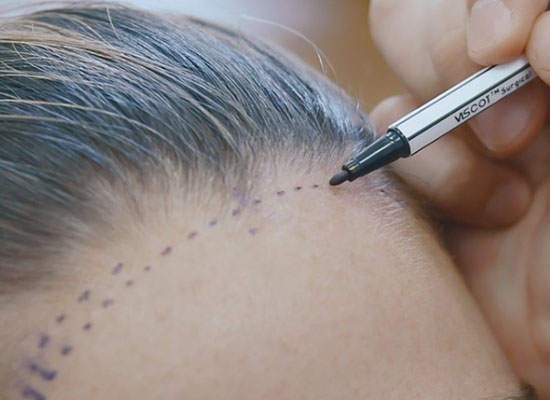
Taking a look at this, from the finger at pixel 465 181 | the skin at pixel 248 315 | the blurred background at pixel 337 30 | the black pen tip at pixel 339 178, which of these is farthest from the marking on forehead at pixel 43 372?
the blurred background at pixel 337 30

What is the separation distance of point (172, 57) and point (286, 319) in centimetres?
28

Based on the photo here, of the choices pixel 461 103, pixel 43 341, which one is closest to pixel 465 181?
pixel 461 103

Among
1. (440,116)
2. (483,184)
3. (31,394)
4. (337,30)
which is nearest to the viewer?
(31,394)

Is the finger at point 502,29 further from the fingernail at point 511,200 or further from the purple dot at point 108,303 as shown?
the purple dot at point 108,303

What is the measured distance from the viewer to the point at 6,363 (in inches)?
22.5

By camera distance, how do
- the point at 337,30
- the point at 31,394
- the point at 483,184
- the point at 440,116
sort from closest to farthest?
the point at 31,394 < the point at 440,116 < the point at 483,184 < the point at 337,30

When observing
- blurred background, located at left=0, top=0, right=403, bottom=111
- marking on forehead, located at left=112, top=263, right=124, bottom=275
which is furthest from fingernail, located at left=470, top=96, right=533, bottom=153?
blurred background, located at left=0, top=0, right=403, bottom=111

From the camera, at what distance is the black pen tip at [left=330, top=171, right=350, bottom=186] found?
661 mm

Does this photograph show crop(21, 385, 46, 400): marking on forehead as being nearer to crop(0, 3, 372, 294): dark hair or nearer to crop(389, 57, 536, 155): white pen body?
→ crop(0, 3, 372, 294): dark hair

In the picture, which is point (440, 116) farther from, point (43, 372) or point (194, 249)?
point (43, 372)

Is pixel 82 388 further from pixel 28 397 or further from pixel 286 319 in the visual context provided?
pixel 286 319

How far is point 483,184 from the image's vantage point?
0.82m

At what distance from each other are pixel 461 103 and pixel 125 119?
1.00ft

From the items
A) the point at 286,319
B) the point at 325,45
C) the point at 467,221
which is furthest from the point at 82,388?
the point at 325,45
